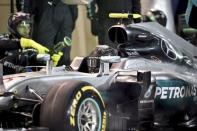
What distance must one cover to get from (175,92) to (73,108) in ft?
5.25

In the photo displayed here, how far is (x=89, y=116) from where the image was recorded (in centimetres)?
467

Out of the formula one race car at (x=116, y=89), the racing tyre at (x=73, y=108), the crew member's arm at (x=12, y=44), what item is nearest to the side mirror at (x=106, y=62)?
the formula one race car at (x=116, y=89)

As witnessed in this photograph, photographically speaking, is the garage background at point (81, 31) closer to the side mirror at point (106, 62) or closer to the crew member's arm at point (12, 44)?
the crew member's arm at point (12, 44)

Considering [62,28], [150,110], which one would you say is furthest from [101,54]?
[62,28]

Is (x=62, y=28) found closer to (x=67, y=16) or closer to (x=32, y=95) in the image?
(x=67, y=16)

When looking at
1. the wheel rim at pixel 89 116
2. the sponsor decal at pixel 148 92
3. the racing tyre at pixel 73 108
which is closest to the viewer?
the racing tyre at pixel 73 108

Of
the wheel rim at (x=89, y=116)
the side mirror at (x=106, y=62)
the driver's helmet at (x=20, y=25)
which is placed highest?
the driver's helmet at (x=20, y=25)

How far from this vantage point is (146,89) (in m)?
5.37

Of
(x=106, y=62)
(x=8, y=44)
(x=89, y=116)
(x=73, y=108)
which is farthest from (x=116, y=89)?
(x=8, y=44)

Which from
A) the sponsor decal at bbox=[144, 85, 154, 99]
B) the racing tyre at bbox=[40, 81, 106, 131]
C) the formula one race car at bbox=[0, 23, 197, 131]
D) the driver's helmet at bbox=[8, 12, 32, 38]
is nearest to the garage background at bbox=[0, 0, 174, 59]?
the driver's helmet at bbox=[8, 12, 32, 38]

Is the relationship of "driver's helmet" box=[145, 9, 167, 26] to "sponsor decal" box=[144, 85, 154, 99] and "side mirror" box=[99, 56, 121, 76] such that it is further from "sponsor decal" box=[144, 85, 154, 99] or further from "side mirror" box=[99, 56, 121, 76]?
"side mirror" box=[99, 56, 121, 76]

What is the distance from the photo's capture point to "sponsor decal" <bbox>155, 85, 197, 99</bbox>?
564cm

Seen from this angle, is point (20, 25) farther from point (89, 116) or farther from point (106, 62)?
point (89, 116)

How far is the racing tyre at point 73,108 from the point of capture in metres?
4.41
